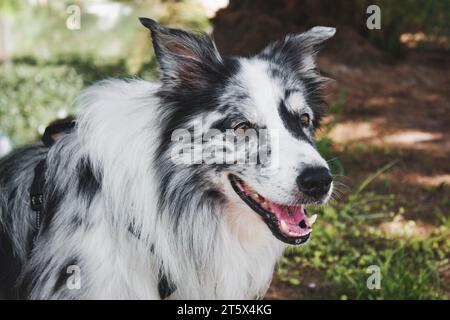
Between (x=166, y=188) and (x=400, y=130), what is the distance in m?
3.78

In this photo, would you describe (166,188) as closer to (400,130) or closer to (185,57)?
(185,57)

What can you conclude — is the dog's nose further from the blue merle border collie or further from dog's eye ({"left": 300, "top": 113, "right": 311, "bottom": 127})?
dog's eye ({"left": 300, "top": 113, "right": 311, "bottom": 127})

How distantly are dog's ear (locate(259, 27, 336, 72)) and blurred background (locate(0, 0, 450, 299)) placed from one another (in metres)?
0.51

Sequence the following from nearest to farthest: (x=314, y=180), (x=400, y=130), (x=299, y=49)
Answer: (x=314, y=180) → (x=299, y=49) → (x=400, y=130)

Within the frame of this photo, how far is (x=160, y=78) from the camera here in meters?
2.87

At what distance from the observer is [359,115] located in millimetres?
6383

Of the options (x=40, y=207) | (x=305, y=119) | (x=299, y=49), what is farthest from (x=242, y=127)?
(x=40, y=207)

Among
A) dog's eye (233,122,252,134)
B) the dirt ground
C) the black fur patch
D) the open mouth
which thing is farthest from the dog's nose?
the dirt ground

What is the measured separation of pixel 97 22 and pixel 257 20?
8.71m

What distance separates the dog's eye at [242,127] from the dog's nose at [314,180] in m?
0.34

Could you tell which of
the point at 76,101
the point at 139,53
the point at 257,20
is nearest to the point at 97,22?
the point at 139,53

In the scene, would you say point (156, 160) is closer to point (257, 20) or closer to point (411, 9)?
point (257, 20)

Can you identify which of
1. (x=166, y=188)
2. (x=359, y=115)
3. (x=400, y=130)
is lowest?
(x=400, y=130)

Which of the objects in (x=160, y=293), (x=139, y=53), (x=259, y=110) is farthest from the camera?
(x=139, y=53)
